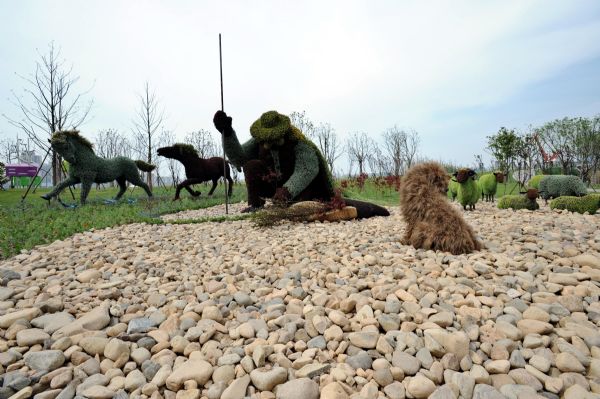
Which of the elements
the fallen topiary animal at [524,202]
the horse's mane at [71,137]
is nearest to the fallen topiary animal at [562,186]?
the fallen topiary animal at [524,202]

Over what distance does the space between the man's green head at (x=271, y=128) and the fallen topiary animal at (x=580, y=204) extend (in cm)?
556

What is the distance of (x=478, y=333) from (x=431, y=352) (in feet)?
1.10

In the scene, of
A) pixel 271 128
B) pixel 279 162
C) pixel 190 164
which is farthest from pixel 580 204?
pixel 190 164

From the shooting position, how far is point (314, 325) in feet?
6.27

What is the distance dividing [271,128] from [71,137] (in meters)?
6.91

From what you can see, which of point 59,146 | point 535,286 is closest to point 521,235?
point 535,286

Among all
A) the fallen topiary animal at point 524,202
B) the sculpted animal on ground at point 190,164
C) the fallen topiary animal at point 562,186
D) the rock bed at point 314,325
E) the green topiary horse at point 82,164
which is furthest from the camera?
the sculpted animal on ground at point 190,164

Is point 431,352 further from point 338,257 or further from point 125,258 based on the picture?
point 125,258

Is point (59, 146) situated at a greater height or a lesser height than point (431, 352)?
greater

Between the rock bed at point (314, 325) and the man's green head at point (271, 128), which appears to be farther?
the man's green head at point (271, 128)

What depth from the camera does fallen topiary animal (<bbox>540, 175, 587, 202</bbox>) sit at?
6824 mm

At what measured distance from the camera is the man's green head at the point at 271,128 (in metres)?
5.72

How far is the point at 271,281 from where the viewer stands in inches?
106

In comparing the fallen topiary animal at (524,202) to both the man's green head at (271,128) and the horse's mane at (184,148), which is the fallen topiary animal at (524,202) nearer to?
the man's green head at (271,128)
